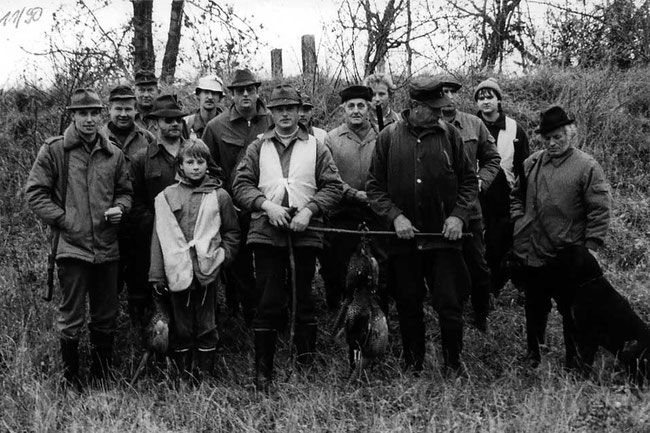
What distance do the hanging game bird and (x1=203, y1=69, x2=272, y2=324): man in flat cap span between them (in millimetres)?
1341

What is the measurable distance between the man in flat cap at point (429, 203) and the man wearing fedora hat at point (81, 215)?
2075mm

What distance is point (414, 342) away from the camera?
5863 mm

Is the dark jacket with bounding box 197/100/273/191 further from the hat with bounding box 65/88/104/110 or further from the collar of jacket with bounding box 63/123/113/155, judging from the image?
the hat with bounding box 65/88/104/110

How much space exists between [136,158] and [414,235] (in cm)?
244

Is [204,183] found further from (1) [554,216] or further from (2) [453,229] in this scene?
(1) [554,216]

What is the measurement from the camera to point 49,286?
20.2 feet

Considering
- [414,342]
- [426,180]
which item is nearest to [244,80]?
[426,180]

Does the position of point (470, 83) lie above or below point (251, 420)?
above

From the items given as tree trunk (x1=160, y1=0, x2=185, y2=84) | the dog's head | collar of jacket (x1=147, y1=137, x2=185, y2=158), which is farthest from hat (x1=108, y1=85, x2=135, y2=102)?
tree trunk (x1=160, y1=0, x2=185, y2=84)

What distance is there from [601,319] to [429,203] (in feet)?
4.92

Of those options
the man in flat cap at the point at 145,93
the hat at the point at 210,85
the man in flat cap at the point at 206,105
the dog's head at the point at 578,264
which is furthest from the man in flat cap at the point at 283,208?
the man in flat cap at the point at 145,93

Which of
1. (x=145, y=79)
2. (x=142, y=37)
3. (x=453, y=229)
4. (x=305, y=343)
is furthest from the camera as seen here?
(x=142, y=37)

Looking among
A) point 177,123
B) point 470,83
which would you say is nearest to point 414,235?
point 177,123

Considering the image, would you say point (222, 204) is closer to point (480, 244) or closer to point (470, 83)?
point (480, 244)
